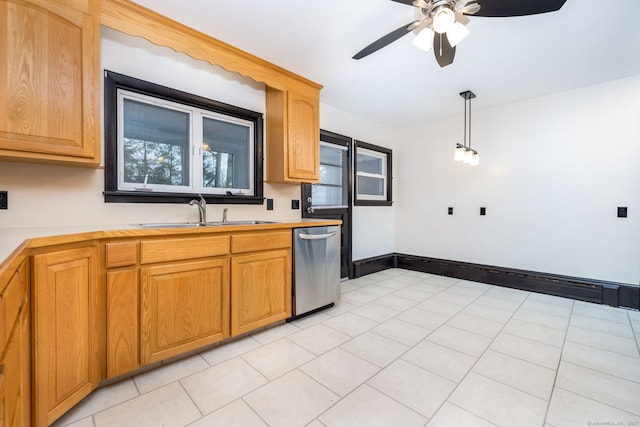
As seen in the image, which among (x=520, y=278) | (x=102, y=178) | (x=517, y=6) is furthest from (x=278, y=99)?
(x=520, y=278)

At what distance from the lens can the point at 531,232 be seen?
3.44m

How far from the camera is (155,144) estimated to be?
2.23m

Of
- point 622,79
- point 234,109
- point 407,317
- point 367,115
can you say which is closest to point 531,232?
point 622,79

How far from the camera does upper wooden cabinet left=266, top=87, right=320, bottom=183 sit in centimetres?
272

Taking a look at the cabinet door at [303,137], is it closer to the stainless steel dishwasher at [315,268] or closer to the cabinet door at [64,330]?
the stainless steel dishwasher at [315,268]

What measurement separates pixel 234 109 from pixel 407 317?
2571 millimetres

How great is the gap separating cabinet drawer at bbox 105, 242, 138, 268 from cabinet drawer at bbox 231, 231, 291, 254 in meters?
0.61

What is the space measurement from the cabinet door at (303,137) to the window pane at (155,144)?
0.95 m

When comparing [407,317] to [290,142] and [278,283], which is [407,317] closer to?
[278,283]

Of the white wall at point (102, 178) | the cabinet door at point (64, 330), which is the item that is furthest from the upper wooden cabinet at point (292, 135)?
the cabinet door at point (64, 330)

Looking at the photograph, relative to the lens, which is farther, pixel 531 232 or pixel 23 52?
pixel 531 232

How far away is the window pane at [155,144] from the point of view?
2105 mm

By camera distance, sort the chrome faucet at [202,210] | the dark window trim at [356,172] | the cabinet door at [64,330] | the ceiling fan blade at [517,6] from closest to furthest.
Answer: the cabinet door at [64,330] < the ceiling fan blade at [517,6] < the chrome faucet at [202,210] < the dark window trim at [356,172]

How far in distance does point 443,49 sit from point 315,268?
6.54 feet
